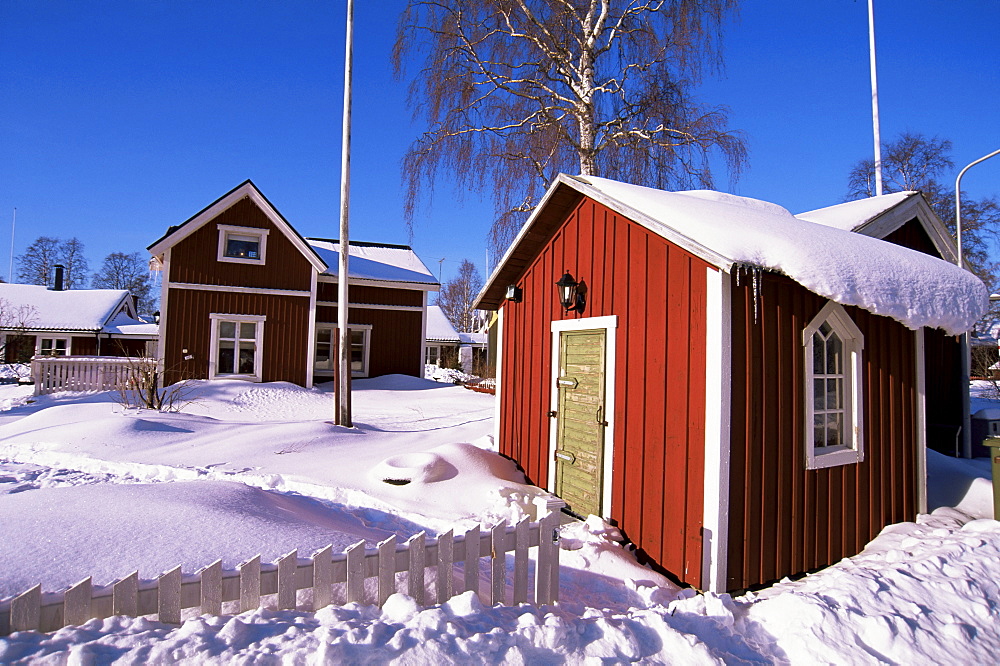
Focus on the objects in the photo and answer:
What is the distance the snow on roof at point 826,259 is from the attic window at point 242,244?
12.9m

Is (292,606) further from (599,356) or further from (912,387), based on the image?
(912,387)

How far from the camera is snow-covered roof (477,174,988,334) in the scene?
4059mm

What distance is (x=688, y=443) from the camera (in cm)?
430

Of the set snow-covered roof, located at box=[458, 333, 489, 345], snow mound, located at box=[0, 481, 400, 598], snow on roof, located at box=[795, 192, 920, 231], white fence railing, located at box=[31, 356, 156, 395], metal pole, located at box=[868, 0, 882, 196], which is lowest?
snow mound, located at box=[0, 481, 400, 598]

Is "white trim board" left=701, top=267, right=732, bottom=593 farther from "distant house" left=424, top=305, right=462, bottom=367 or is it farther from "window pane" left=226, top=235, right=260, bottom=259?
"distant house" left=424, top=305, right=462, bottom=367

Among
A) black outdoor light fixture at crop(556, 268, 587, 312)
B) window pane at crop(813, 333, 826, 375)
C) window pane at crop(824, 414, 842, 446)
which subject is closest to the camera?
window pane at crop(813, 333, 826, 375)

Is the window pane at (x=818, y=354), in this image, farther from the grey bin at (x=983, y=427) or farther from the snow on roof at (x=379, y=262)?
the snow on roof at (x=379, y=262)

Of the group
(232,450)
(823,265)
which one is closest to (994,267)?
(823,265)

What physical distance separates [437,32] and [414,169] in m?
3.02

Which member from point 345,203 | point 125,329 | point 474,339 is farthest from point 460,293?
point 345,203

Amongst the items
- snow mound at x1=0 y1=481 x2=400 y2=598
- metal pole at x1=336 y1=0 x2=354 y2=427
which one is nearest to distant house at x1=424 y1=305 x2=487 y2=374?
metal pole at x1=336 y1=0 x2=354 y2=427

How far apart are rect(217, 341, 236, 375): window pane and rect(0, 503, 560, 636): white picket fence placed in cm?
1435

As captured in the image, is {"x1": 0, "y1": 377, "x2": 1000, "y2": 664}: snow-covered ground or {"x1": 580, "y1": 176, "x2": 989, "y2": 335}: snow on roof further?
{"x1": 580, "y1": 176, "x2": 989, "y2": 335}: snow on roof

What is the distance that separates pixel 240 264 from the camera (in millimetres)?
15555
